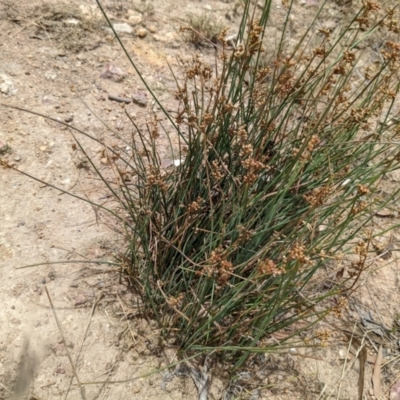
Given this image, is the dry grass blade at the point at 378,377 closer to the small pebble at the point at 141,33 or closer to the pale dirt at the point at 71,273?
the pale dirt at the point at 71,273

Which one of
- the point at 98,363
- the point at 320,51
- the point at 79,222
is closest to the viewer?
the point at 320,51

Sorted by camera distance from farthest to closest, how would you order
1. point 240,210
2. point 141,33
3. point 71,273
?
point 141,33, point 71,273, point 240,210

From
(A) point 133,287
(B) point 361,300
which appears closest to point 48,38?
(A) point 133,287

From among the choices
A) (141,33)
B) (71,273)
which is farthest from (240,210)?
(141,33)

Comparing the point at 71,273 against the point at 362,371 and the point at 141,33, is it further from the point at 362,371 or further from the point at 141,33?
the point at 141,33

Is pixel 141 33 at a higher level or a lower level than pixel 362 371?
higher

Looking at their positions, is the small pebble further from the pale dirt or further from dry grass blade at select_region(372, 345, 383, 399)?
dry grass blade at select_region(372, 345, 383, 399)

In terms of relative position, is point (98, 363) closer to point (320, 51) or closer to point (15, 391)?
point (15, 391)
